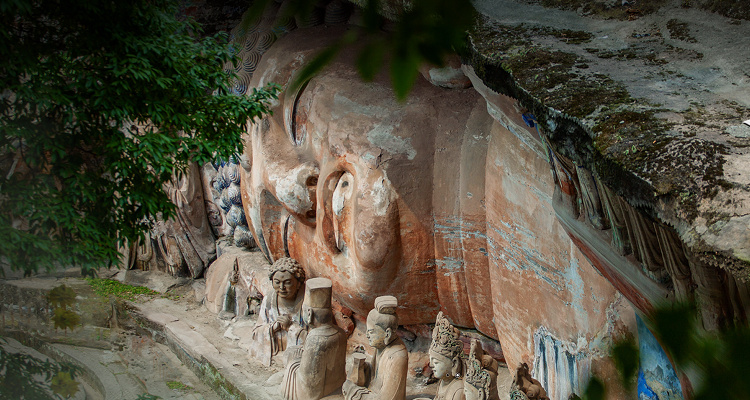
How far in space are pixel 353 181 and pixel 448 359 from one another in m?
1.61

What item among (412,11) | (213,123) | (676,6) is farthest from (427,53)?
(213,123)

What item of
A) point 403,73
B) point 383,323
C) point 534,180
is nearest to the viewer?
point 403,73

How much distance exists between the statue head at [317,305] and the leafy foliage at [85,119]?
1.89 meters

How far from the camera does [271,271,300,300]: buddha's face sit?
5465 millimetres

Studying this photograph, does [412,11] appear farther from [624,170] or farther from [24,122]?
[24,122]

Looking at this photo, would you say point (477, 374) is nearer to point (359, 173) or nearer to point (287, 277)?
point (359, 173)

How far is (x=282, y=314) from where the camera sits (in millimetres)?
5676

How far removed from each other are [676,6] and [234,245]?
5.93 m

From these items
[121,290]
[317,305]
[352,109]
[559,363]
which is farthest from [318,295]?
[121,290]

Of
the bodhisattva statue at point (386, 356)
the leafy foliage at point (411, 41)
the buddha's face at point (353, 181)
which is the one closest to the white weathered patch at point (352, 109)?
the buddha's face at point (353, 181)

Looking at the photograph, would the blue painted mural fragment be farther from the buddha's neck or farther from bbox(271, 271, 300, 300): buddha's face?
the buddha's neck

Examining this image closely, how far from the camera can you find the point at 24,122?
7.91ft

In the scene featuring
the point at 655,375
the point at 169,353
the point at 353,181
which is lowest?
the point at 169,353

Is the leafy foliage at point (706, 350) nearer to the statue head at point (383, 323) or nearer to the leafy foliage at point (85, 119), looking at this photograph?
the leafy foliage at point (85, 119)
